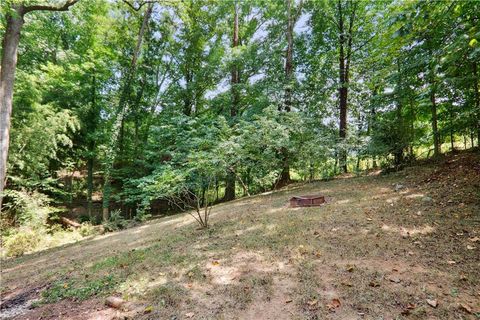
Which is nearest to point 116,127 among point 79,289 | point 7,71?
point 7,71

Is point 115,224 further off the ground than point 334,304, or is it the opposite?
point 334,304

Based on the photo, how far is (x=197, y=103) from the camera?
15.5 meters

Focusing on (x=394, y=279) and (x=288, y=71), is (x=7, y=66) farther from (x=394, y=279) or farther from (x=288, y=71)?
(x=288, y=71)

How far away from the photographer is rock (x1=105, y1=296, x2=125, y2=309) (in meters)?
2.93

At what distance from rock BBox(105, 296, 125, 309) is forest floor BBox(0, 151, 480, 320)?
0.07m

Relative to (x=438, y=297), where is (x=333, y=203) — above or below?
above

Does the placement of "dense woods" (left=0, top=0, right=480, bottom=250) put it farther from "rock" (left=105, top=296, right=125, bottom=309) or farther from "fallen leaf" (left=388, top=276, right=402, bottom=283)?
"fallen leaf" (left=388, top=276, right=402, bottom=283)

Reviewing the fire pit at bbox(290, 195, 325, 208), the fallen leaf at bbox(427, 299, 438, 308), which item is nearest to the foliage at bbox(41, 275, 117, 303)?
the fallen leaf at bbox(427, 299, 438, 308)

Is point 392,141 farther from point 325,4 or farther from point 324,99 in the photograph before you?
point 325,4

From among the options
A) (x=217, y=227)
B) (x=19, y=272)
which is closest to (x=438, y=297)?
(x=217, y=227)

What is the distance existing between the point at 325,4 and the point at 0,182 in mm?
14013

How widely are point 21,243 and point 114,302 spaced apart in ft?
22.5

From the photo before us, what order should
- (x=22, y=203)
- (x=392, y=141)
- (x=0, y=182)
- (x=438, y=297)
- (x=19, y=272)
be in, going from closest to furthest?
(x=438, y=297)
(x=19, y=272)
(x=0, y=182)
(x=392, y=141)
(x=22, y=203)

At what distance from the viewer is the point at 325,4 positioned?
11.7 meters
